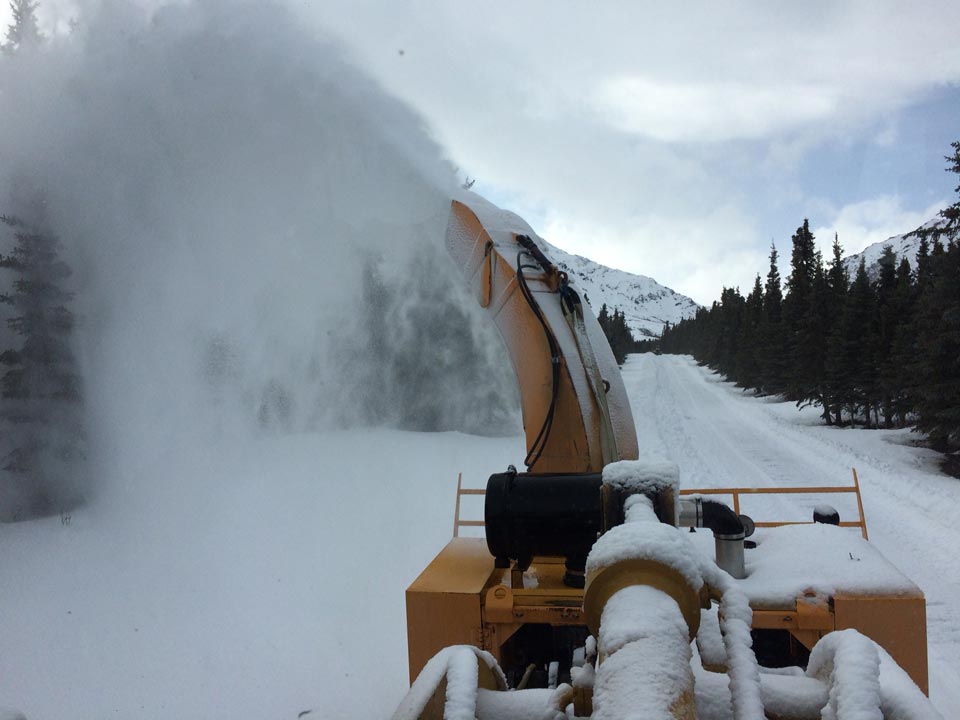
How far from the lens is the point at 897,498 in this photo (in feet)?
36.1

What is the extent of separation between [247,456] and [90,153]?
6.64m

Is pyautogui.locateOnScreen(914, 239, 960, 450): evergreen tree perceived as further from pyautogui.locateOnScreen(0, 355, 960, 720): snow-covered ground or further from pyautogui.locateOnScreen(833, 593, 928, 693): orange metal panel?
pyautogui.locateOnScreen(833, 593, 928, 693): orange metal panel

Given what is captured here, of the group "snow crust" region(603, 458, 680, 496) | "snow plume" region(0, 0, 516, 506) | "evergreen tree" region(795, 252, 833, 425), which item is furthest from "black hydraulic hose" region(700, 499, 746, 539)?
"evergreen tree" region(795, 252, 833, 425)

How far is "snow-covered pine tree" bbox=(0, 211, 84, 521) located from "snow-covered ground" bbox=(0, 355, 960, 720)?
2.44ft

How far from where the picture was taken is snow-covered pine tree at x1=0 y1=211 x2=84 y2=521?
1173cm

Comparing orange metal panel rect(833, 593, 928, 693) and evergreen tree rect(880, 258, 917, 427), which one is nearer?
orange metal panel rect(833, 593, 928, 693)

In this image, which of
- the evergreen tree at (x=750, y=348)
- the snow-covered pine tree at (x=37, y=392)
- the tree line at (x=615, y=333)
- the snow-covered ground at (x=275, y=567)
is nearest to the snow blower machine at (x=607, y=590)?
the snow-covered ground at (x=275, y=567)

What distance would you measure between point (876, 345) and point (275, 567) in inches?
909

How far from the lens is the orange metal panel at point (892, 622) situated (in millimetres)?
3340

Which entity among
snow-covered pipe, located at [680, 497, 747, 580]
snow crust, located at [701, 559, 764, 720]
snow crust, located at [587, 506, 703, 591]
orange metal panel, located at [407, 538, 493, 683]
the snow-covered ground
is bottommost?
the snow-covered ground

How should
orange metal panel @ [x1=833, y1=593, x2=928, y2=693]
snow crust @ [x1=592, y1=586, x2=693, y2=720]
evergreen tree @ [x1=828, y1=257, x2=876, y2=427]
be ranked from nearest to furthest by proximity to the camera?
snow crust @ [x1=592, y1=586, x2=693, y2=720], orange metal panel @ [x1=833, y1=593, x2=928, y2=693], evergreen tree @ [x1=828, y1=257, x2=876, y2=427]

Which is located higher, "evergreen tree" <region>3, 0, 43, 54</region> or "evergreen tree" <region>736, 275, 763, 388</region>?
"evergreen tree" <region>3, 0, 43, 54</region>

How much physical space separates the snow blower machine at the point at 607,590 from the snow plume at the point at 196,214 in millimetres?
6261

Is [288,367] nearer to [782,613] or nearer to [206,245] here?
[206,245]
